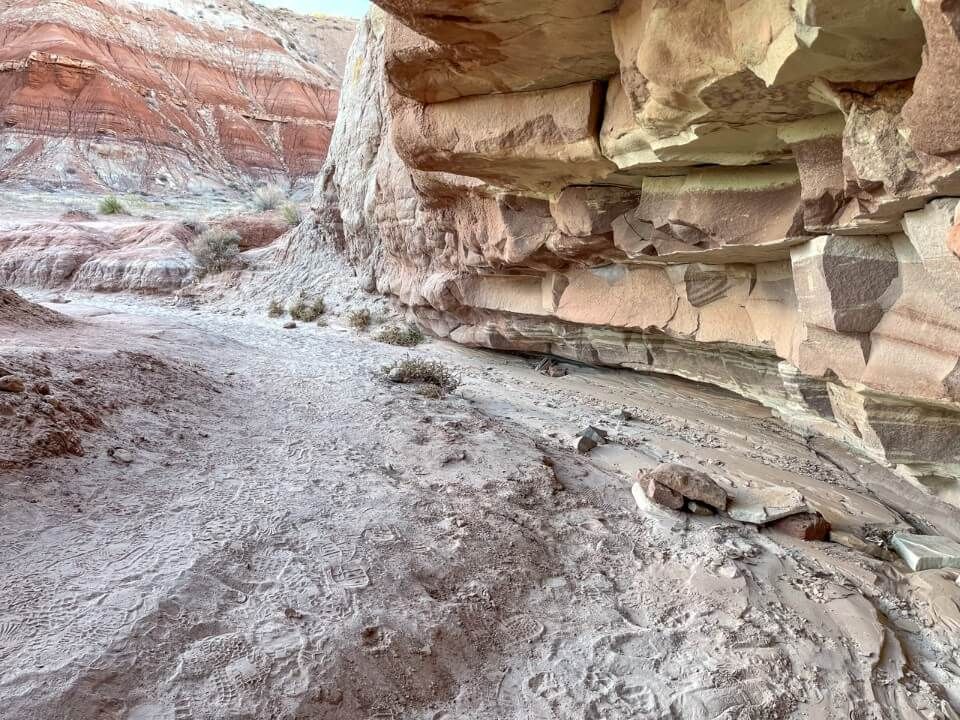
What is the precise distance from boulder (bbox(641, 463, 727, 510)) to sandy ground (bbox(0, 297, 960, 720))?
0.15 metres

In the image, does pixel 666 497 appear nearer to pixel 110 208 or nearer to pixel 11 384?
pixel 11 384

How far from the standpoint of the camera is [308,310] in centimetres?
1005

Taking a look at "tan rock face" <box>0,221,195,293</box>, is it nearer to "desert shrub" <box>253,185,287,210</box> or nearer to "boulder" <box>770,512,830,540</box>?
"desert shrub" <box>253,185,287,210</box>

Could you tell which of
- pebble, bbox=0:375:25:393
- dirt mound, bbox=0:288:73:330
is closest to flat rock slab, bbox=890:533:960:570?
pebble, bbox=0:375:25:393

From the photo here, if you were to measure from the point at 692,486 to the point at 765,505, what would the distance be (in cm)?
47

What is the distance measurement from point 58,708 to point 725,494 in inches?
136

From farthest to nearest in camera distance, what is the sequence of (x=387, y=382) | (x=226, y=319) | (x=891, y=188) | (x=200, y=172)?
(x=200, y=172) → (x=226, y=319) → (x=387, y=382) → (x=891, y=188)

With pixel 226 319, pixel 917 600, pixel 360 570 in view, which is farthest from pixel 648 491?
pixel 226 319

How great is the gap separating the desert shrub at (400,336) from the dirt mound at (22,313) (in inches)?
153

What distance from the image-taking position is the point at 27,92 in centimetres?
1867

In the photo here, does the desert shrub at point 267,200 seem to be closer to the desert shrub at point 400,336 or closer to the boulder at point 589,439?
the desert shrub at point 400,336

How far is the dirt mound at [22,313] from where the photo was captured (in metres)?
5.42

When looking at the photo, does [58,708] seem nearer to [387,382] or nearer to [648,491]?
[648,491]

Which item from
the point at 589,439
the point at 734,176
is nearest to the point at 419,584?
the point at 589,439
